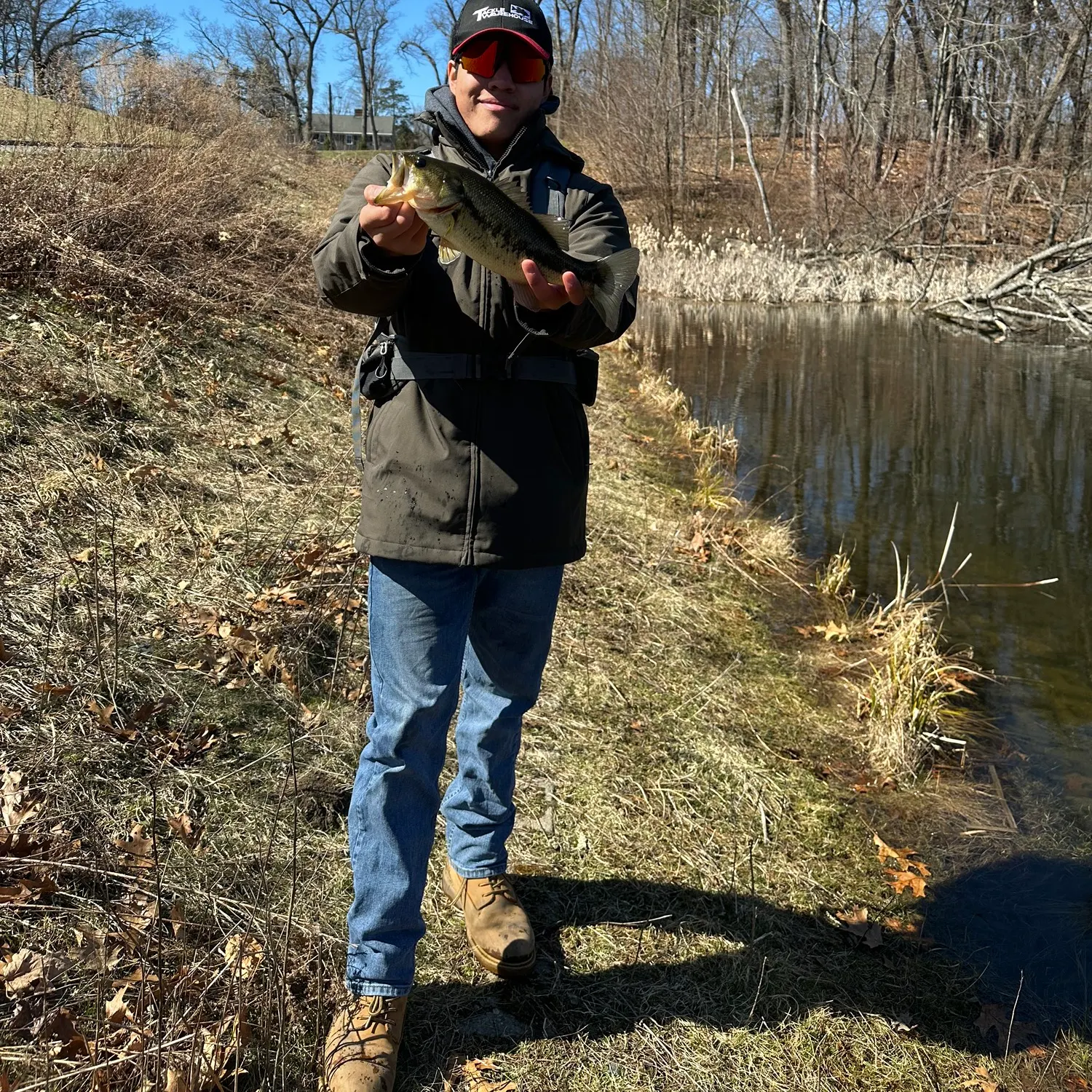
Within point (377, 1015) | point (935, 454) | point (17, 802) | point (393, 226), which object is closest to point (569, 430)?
point (393, 226)

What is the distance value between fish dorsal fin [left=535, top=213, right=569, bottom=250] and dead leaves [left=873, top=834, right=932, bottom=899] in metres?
2.97

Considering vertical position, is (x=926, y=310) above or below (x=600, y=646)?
above

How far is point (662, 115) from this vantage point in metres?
32.7

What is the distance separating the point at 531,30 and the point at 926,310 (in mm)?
19819

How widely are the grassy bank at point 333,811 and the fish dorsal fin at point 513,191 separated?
73.1 inches

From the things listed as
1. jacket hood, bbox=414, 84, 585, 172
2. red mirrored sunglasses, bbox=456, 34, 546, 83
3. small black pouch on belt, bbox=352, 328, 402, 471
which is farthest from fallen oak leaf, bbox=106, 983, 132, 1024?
red mirrored sunglasses, bbox=456, 34, 546, 83

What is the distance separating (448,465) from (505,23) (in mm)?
1134

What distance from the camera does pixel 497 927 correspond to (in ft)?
9.57

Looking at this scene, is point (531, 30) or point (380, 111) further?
point (380, 111)

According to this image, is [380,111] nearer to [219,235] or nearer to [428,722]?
[219,235]

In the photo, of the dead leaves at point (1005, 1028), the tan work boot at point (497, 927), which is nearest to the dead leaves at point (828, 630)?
the dead leaves at point (1005, 1028)

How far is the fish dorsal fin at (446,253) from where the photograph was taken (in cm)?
229

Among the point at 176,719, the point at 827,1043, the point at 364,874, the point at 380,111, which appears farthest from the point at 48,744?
the point at 380,111

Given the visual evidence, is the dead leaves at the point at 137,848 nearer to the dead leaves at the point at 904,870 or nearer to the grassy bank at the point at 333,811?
the grassy bank at the point at 333,811
